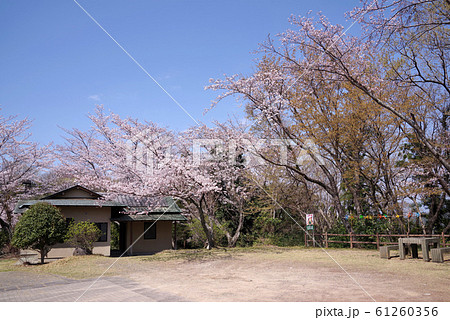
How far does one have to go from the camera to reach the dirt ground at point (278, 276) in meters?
6.97

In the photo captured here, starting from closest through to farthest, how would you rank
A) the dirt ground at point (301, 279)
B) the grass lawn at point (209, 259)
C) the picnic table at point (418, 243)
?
the dirt ground at point (301, 279)
the grass lawn at point (209, 259)
the picnic table at point (418, 243)

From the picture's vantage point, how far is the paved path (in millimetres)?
7262

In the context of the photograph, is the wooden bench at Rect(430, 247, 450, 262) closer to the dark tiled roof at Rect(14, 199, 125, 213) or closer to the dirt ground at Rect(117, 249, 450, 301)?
the dirt ground at Rect(117, 249, 450, 301)

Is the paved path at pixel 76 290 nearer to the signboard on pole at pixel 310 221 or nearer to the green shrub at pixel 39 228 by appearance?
the green shrub at pixel 39 228

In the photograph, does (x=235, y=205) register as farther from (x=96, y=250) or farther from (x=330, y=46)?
(x=330, y=46)

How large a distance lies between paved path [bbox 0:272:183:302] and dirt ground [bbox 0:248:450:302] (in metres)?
0.41

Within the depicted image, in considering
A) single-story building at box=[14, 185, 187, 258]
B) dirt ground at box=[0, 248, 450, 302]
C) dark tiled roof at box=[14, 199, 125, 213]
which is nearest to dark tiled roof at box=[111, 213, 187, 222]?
single-story building at box=[14, 185, 187, 258]

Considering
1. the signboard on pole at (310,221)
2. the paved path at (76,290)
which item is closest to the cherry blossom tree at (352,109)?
the signboard on pole at (310,221)

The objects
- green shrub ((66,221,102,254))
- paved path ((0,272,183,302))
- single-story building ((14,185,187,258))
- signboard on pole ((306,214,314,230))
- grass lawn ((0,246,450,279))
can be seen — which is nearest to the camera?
paved path ((0,272,183,302))

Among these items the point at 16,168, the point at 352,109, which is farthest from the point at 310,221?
the point at 16,168

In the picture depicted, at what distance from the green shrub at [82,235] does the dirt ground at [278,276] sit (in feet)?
4.58

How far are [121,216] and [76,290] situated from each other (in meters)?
12.6

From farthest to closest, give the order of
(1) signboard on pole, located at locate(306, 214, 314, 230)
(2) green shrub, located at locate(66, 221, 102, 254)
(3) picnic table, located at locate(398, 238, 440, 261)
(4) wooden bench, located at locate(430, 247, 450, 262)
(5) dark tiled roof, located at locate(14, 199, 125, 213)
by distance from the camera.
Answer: (1) signboard on pole, located at locate(306, 214, 314, 230) < (5) dark tiled roof, located at locate(14, 199, 125, 213) < (2) green shrub, located at locate(66, 221, 102, 254) < (3) picnic table, located at locate(398, 238, 440, 261) < (4) wooden bench, located at locate(430, 247, 450, 262)
